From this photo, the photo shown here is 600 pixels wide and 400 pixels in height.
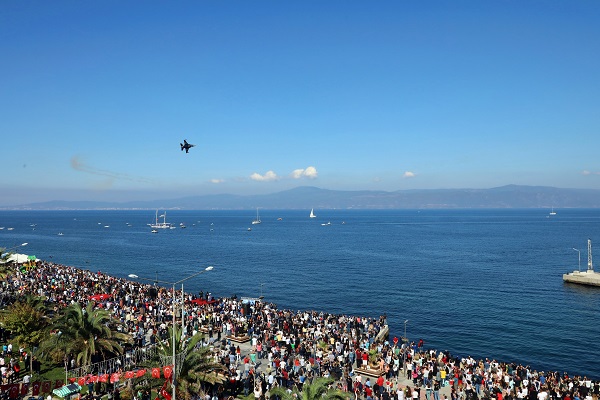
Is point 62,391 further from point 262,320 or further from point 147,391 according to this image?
point 262,320

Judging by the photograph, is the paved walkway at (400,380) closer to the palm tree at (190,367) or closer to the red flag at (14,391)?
the palm tree at (190,367)

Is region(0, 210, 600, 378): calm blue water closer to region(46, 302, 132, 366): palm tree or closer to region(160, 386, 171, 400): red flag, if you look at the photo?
region(160, 386, 171, 400): red flag

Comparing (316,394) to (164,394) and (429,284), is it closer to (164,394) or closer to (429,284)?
(164,394)

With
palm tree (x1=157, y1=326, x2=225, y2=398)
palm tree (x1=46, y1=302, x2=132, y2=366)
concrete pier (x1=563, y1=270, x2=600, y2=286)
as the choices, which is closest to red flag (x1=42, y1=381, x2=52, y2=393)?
palm tree (x1=46, y1=302, x2=132, y2=366)

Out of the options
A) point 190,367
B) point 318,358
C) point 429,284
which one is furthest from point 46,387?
point 429,284

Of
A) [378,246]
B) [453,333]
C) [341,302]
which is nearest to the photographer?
[453,333]

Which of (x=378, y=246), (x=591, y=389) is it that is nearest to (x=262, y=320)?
(x=591, y=389)
